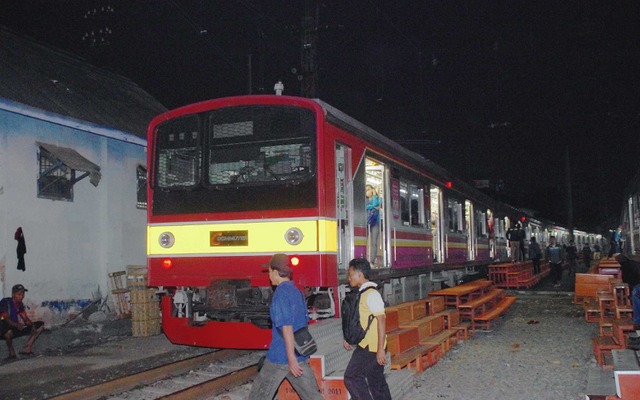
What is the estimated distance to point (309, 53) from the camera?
1432 centimetres

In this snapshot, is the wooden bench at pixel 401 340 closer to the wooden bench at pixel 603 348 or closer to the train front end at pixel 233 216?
the train front end at pixel 233 216

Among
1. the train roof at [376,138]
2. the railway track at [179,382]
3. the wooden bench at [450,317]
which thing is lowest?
the railway track at [179,382]

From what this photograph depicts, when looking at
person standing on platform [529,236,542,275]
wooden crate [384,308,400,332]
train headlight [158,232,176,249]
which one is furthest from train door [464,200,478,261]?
train headlight [158,232,176,249]

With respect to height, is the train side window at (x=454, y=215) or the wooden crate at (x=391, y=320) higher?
the train side window at (x=454, y=215)

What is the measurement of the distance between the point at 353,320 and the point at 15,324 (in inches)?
256

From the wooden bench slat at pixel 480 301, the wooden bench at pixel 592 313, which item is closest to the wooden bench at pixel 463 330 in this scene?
the wooden bench slat at pixel 480 301

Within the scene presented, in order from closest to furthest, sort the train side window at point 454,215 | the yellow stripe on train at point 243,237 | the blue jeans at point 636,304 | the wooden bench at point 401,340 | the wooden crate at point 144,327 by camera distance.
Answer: the yellow stripe on train at point 243,237, the wooden bench at point 401,340, the blue jeans at point 636,304, the wooden crate at point 144,327, the train side window at point 454,215

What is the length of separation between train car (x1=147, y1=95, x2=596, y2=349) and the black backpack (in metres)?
1.97

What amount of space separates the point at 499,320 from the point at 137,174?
902 centimetres

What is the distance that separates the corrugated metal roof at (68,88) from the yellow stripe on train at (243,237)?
14.4 feet

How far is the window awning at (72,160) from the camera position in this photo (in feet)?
38.1

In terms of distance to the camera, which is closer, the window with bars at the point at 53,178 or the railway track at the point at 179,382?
the railway track at the point at 179,382

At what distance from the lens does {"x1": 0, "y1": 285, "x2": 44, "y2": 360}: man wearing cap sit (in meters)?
9.30

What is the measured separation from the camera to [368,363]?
5.21 meters
